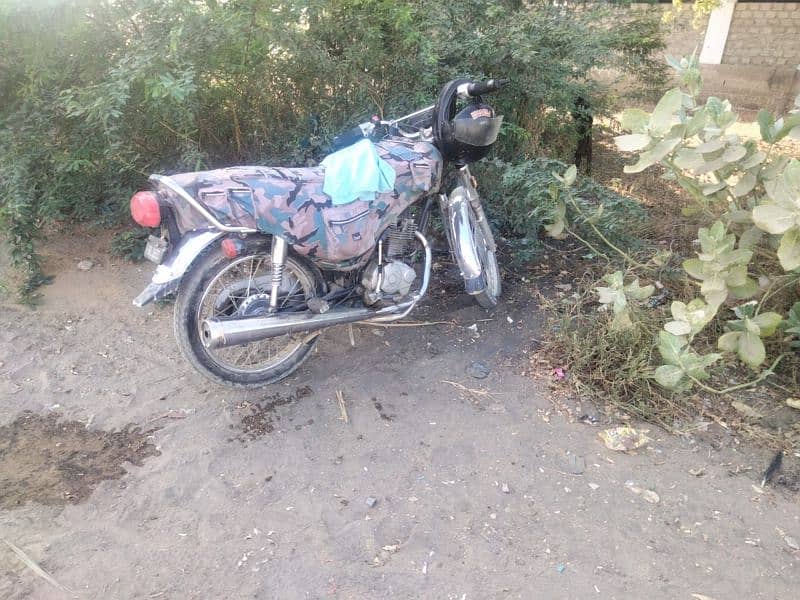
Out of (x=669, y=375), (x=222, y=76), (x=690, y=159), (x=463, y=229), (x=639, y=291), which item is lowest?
(x=669, y=375)

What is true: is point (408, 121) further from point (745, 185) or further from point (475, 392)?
point (745, 185)

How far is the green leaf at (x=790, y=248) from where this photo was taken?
95.0 inches

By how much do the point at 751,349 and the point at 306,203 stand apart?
212 cm

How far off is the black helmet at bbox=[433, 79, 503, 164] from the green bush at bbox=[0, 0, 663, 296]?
23.5 inches

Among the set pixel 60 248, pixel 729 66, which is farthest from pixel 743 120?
pixel 60 248

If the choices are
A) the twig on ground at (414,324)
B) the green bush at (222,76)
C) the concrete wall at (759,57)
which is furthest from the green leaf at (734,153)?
the concrete wall at (759,57)

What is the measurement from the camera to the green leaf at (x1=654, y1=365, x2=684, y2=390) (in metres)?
2.60

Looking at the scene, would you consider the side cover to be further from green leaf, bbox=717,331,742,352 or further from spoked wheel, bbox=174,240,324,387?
green leaf, bbox=717,331,742,352

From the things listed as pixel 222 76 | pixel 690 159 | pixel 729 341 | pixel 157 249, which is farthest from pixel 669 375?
pixel 222 76

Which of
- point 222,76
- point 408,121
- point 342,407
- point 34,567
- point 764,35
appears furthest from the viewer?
point 764,35

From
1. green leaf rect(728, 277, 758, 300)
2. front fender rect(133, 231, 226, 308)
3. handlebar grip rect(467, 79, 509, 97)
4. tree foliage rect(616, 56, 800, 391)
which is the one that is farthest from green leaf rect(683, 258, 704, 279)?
front fender rect(133, 231, 226, 308)

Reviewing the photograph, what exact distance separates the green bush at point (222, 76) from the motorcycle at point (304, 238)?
2.31 feet

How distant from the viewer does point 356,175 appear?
2.64 meters

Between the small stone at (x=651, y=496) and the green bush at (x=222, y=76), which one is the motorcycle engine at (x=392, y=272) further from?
the small stone at (x=651, y=496)
